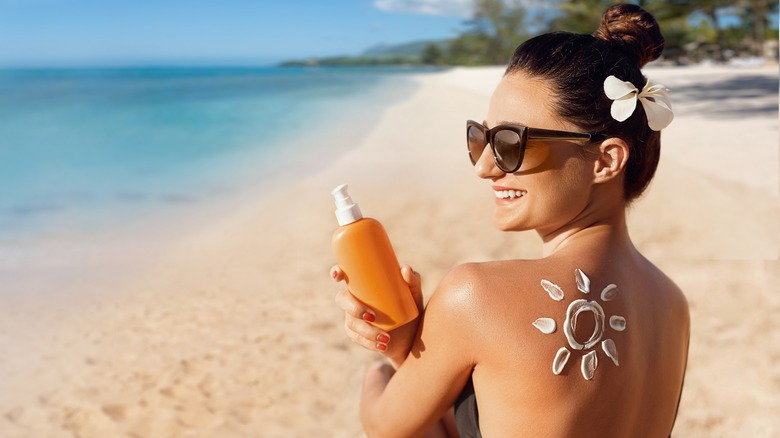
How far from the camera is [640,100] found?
5.02 ft

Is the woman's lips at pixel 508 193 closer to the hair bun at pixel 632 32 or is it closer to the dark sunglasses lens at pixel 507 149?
the dark sunglasses lens at pixel 507 149

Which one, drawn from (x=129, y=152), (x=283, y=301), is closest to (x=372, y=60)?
(x=129, y=152)

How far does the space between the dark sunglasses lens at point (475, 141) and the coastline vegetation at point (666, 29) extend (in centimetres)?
1565

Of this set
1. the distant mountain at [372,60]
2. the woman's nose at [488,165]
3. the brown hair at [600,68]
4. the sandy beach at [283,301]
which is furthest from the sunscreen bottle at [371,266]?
the distant mountain at [372,60]

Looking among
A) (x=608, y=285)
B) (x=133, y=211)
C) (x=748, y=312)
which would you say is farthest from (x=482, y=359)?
(x=133, y=211)

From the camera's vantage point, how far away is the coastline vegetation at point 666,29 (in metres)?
26.5

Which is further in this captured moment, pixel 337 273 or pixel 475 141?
pixel 475 141

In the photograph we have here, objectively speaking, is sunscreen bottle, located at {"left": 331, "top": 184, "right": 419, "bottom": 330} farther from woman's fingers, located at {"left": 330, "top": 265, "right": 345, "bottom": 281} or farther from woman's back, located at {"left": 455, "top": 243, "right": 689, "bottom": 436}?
woman's back, located at {"left": 455, "top": 243, "right": 689, "bottom": 436}

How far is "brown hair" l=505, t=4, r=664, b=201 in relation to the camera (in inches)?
59.6

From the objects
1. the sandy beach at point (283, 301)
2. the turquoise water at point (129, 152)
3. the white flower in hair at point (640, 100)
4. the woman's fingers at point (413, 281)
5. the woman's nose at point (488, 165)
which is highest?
the white flower in hair at point (640, 100)

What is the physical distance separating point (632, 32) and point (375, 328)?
0.89 metres

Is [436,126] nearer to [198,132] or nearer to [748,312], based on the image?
[198,132]

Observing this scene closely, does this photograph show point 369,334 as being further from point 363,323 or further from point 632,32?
point 632,32

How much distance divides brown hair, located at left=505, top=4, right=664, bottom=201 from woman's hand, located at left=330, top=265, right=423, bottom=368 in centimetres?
50
